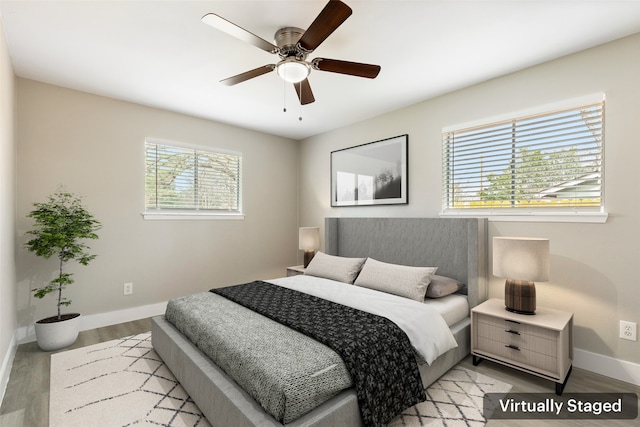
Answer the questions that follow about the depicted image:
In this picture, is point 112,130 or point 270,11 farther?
point 112,130

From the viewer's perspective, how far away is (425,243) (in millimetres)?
3275

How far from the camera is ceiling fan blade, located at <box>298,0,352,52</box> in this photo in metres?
1.54

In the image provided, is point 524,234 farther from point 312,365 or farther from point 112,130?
point 112,130

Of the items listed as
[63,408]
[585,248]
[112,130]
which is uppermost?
[112,130]

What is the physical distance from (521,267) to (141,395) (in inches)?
116

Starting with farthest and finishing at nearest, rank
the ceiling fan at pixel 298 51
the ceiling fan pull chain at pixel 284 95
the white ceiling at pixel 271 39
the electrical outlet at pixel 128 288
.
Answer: the electrical outlet at pixel 128 288 < the ceiling fan pull chain at pixel 284 95 < the white ceiling at pixel 271 39 < the ceiling fan at pixel 298 51

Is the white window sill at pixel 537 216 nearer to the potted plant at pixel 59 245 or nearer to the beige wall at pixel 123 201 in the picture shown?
the beige wall at pixel 123 201

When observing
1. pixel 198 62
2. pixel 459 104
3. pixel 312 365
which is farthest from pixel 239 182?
pixel 312 365

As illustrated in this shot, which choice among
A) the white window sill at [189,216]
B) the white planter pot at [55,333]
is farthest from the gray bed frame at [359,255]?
the white window sill at [189,216]

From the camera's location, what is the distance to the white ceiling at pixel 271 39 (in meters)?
1.97

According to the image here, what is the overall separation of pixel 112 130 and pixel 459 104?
3.90 metres

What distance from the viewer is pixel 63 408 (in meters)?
1.95

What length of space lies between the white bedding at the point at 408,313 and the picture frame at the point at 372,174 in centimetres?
143

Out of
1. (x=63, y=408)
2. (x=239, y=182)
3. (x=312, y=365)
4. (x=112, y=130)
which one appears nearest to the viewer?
A: (x=312, y=365)
